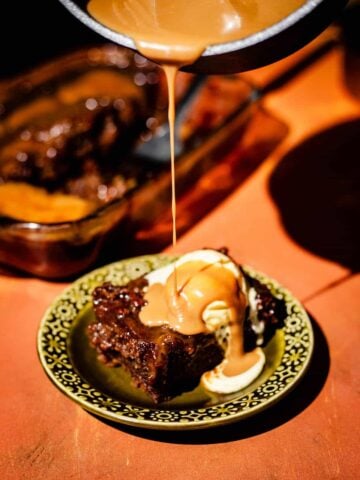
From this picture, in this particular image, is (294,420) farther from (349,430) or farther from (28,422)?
(28,422)

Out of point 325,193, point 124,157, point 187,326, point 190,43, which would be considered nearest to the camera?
point 190,43

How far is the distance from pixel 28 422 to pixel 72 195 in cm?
92

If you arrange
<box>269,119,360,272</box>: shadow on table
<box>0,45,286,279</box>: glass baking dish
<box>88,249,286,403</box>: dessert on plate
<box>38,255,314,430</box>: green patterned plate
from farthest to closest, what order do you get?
<box>269,119,360,272</box>: shadow on table, <box>0,45,286,279</box>: glass baking dish, <box>88,249,286,403</box>: dessert on plate, <box>38,255,314,430</box>: green patterned plate

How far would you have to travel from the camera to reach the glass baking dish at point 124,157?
169 centimetres

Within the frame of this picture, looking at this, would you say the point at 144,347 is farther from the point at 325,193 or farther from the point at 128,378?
the point at 325,193

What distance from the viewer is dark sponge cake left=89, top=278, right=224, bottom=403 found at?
4.35ft

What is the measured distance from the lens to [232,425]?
1.33 m

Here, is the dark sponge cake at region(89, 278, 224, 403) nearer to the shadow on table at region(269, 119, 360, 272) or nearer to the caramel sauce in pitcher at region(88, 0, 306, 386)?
the caramel sauce in pitcher at region(88, 0, 306, 386)

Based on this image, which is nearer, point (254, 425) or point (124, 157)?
point (254, 425)

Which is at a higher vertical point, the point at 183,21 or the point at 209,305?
the point at 183,21

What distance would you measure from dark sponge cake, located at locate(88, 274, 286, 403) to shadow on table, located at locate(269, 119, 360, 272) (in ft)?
1.65

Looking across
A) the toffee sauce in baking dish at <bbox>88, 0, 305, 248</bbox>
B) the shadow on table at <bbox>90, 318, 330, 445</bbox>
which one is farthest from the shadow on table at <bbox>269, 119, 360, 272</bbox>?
the toffee sauce in baking dish at <bbox>88, 0, 305, 248</bbox>

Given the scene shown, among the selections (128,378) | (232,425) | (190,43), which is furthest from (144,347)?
(190,43)

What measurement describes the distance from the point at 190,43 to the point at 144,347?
2.20 feet
